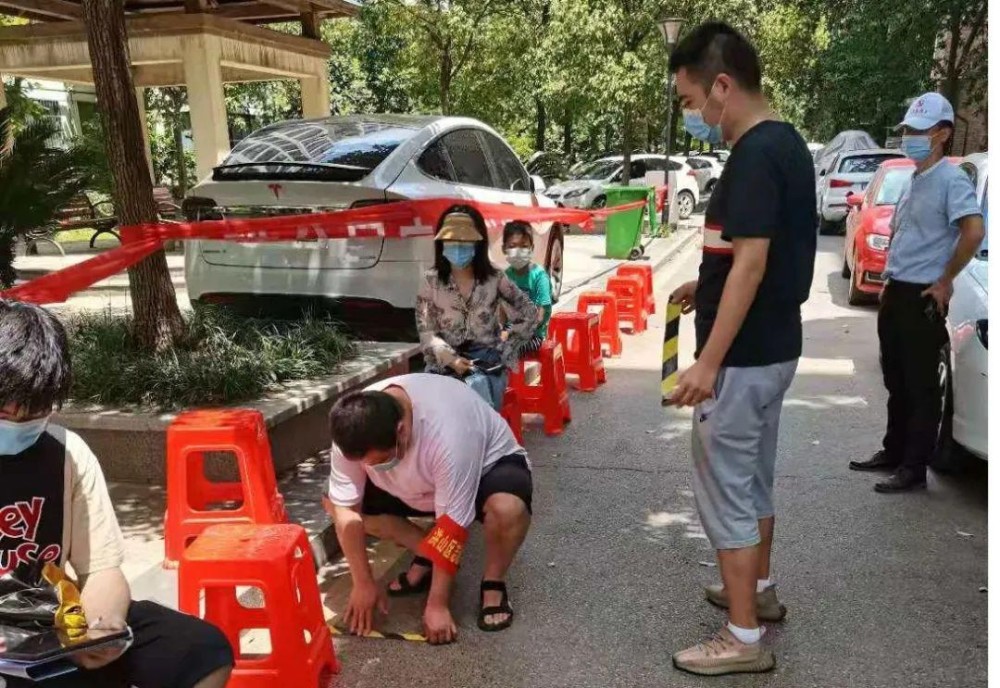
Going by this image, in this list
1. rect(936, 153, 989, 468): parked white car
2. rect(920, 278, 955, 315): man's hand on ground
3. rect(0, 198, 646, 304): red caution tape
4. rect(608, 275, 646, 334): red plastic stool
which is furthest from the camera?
rect(608, 275, 646, 334): red plastic stool

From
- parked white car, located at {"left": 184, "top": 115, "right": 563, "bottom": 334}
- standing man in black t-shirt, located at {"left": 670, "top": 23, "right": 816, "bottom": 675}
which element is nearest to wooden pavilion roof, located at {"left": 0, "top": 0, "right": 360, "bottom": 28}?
parked white car, located at {"left": 184, "top": 115, "right": 563, "bottom": 334}

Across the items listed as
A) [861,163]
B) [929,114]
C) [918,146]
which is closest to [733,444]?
[918,146]

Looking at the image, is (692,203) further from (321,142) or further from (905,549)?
(905,549)

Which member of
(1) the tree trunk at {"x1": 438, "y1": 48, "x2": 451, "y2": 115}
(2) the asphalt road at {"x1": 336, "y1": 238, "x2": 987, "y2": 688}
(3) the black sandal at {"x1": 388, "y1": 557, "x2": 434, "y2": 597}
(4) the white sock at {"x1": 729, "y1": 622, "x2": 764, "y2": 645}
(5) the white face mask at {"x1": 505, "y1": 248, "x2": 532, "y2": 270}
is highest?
(1) the tree trunk at {"x1": 438, "y1": 48, "x2": 451, "y2": 115}

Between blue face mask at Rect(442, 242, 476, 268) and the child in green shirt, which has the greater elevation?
blue face mask at Rect(442, 242, 476, 268)

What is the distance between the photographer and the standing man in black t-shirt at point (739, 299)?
257 centimetres

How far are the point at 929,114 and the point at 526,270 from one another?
Result: 244cm

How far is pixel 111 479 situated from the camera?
440 centimetres

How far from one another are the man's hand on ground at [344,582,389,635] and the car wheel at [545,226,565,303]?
19.6ft

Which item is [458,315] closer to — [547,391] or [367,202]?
[547,391]

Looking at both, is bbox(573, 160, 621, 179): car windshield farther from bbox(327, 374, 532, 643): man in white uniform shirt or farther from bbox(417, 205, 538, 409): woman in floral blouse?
bbox(327, 374, 532, 643): man in white uniform shirt

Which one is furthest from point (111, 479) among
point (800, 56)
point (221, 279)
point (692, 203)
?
point (800, 56)

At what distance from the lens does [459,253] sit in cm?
436

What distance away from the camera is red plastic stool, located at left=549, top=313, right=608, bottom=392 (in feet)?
20.8
